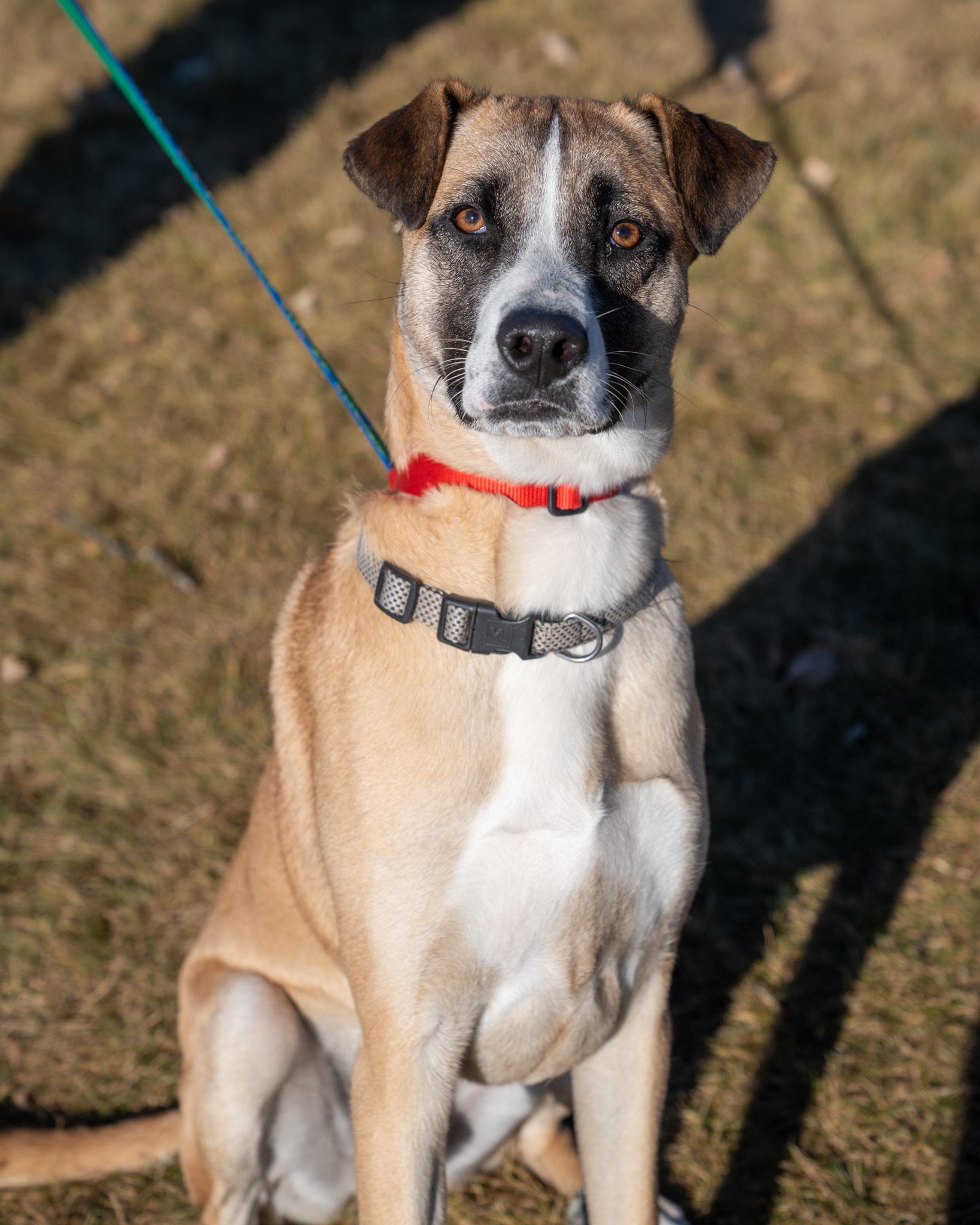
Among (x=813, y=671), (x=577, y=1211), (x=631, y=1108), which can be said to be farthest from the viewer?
(x=813, y=671)

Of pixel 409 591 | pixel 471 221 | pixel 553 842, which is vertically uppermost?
pixel 471 221

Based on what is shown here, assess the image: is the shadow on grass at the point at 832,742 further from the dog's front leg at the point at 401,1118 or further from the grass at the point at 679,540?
the dog's front leg at the point at 401,1118

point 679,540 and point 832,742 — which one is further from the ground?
point 679,540

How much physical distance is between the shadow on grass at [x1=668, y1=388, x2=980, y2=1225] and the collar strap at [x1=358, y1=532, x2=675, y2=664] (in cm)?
153

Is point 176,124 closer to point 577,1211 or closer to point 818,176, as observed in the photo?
point 818,176

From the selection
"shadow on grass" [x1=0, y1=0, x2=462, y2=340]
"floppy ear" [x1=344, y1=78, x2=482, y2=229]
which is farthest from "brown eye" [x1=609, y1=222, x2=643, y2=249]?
"shadow on grass" [x1=0, y1=0, x2=462, y2=340]

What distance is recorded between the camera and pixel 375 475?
5055mm

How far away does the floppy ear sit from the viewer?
7.04 feet

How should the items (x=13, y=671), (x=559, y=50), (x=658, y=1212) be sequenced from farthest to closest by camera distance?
(x=559, y=50) → (x=13, y=671) → (x=658, y=1212)

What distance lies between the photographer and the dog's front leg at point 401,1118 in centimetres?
203

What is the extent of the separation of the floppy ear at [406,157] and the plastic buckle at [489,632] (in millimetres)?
792

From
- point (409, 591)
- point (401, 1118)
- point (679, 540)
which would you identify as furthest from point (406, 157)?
point (679, 540)

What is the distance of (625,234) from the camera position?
7.06 ft

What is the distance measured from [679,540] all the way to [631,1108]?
2657 millimetres
